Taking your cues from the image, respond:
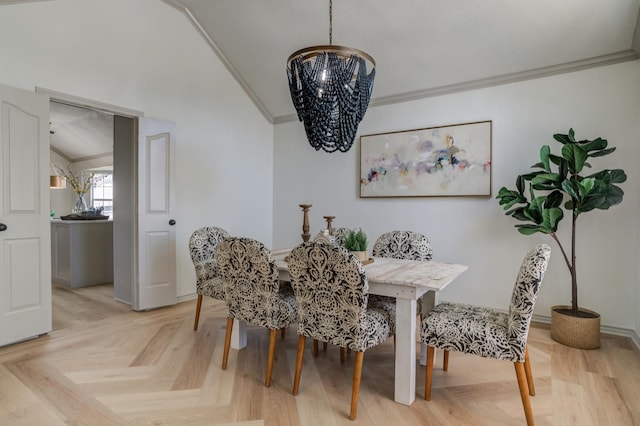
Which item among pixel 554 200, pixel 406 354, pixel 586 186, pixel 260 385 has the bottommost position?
pixel 260 385

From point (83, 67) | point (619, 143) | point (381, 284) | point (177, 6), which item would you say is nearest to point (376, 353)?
point (381, 284)

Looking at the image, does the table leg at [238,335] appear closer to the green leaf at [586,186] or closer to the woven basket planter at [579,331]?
the woven basket planter at [579,331]

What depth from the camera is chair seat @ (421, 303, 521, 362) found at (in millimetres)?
1917

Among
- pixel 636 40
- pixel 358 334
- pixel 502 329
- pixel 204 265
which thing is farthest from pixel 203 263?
pixel 636 40

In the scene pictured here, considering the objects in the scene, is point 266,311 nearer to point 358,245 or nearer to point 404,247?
point 358,245

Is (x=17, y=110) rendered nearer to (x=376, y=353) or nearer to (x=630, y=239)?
(x=376, y=353)

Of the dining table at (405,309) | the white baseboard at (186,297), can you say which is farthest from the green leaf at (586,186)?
the white baseboard at (186,297)

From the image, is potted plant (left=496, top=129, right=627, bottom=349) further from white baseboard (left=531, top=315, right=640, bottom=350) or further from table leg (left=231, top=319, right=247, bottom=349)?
table leg (left=231, top=319, right=247, bottom=349)

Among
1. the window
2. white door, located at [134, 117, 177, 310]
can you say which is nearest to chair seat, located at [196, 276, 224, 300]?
white door, located at [134, 117, 177, 310]

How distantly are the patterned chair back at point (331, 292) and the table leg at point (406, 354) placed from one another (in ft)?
0.82

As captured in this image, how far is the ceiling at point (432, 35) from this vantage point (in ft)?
9.90

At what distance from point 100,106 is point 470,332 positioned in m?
3.75

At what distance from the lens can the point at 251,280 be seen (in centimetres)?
230

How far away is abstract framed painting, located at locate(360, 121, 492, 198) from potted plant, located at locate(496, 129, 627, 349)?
63cm
